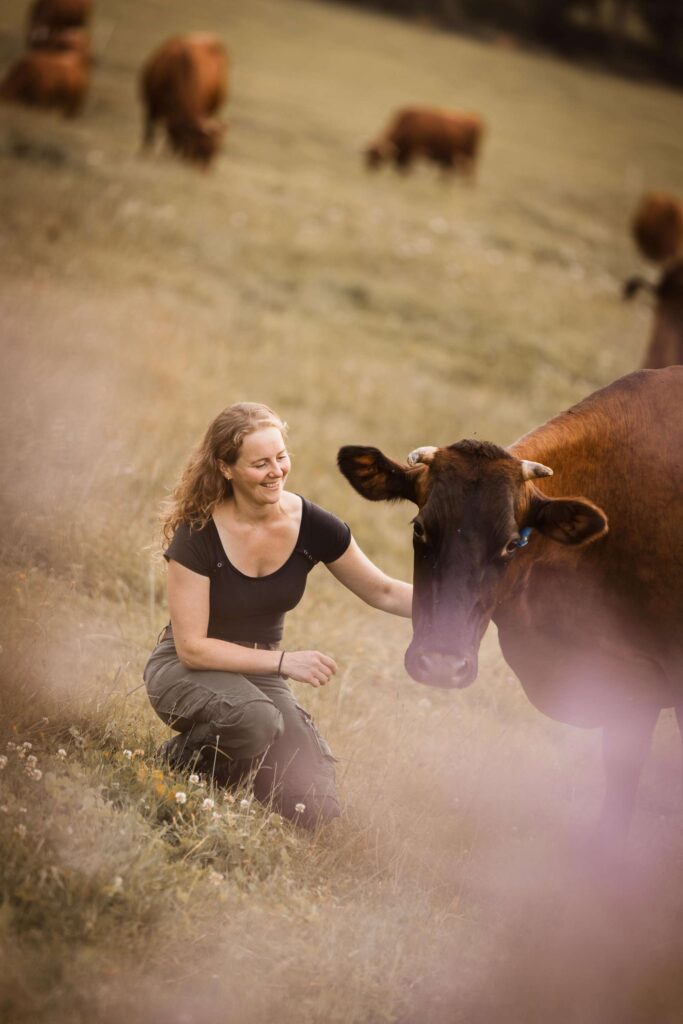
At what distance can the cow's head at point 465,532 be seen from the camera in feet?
13.7

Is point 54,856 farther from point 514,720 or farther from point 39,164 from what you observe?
point 39,164

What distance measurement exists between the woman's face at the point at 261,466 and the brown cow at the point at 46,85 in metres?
17.2

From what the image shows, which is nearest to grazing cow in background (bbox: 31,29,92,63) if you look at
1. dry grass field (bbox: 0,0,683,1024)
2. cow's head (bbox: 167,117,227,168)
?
cow's head (bbox: 167,117,227,168)

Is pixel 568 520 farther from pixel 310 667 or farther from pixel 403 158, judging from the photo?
pixel 403 158

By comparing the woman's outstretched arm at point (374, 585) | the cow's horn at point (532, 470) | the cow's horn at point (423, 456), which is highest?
the cow's horn at point (532, 470)

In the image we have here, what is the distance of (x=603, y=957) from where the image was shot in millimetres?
4430

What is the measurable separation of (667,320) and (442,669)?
27.6 ft

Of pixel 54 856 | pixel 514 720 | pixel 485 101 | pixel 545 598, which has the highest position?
pixel 485 101

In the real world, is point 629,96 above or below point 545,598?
above

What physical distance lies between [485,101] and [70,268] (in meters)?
29.6

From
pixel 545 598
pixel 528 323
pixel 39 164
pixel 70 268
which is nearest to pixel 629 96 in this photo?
pixel 528 323

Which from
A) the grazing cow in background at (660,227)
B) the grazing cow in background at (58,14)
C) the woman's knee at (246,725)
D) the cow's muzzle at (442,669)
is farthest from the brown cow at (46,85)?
the cow's muzzle at (442,669)

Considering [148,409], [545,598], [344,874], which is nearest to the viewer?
[344,874]

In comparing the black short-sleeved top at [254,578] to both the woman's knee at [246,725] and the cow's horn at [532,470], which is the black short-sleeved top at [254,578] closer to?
the woman's knee at [246,725]
